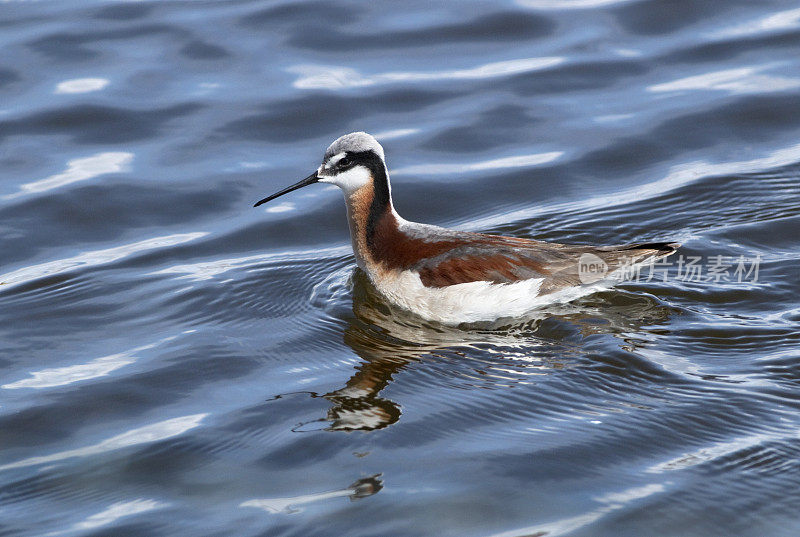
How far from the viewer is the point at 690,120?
12227 millimetres

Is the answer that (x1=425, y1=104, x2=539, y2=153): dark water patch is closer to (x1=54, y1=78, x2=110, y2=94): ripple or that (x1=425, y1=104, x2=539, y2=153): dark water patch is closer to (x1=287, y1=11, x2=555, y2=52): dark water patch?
(x1=287, y1=11, x2=555, y2=52): dark water patch

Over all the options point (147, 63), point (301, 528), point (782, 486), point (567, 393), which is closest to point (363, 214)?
point (567, 393)

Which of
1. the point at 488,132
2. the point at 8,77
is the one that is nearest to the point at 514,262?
the point at 488,132

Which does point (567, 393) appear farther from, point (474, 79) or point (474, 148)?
point (474, 79)

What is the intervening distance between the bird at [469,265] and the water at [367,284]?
7.4 inches

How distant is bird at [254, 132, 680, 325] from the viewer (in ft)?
28.4

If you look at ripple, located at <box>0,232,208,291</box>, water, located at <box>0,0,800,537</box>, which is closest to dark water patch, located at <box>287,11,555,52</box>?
water, located at <box>0,0,800,537</box>

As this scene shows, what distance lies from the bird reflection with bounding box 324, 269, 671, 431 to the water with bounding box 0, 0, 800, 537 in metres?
0.03

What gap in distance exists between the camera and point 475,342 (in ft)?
27.6

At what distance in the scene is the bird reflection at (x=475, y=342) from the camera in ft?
25.2

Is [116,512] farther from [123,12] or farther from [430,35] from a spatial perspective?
[123,12]

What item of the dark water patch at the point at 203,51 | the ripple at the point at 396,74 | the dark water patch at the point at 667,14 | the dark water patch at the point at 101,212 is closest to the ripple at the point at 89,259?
the dark water patch at the point at 101,212

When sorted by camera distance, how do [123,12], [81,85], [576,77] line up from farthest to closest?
[123,12], [81,85], [576,77]

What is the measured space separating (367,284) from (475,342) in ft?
4.97
